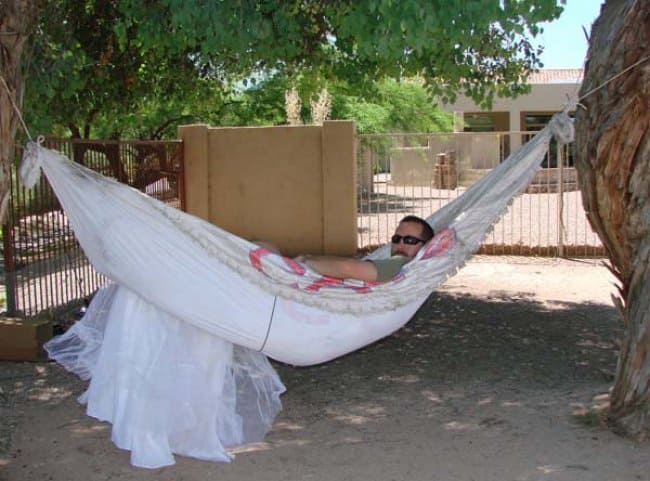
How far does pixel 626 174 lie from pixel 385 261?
1.24 m

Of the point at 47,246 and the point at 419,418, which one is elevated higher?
the point at 47,246

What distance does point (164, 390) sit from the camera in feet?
10.8

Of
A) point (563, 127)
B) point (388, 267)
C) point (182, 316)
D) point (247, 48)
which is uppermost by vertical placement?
point (247, 48)

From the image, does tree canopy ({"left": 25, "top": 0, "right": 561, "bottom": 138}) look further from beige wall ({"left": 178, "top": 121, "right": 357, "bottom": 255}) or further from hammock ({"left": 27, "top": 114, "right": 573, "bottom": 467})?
hammock ({"left": 27, "top": 114, "right": 573, "bottom": 467})

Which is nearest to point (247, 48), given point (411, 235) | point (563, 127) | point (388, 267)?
point (411, 235)

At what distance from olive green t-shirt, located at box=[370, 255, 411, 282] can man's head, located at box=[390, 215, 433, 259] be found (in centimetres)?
15

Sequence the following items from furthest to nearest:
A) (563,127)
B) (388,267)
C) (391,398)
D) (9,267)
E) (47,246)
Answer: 1. (47,246)
2. (9,267)
3. (391,398)
4. (388,267)
5. (563,127)

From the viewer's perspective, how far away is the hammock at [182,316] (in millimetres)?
3283

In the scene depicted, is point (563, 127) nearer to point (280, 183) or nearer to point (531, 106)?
point (280, 183)

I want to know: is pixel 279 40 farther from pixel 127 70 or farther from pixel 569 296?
pixel 569 296

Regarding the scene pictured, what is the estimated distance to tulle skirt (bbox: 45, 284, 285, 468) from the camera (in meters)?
3.23

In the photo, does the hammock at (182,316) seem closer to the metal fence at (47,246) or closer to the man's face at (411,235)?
the man's face at (411,235)

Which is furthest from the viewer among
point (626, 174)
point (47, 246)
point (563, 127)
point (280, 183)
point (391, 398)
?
point (280, 183)

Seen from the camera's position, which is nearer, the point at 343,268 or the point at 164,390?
Result: the point at 164,390
